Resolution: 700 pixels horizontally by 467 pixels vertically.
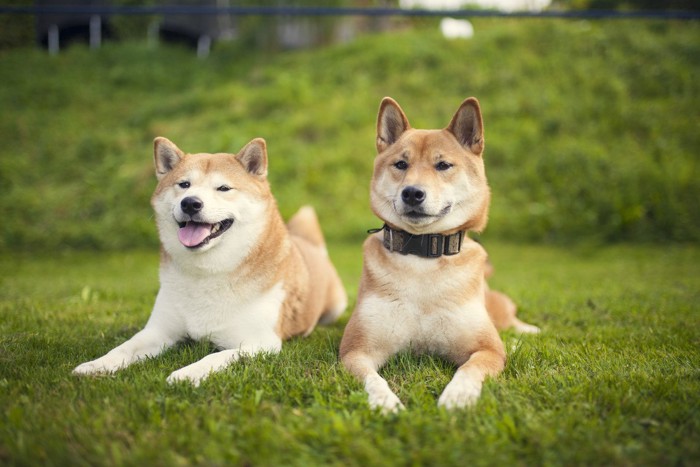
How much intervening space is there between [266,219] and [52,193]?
9234 mm

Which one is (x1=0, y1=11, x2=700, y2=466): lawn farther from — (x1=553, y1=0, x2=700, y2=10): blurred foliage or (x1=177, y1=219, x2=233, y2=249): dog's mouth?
(x1=177, y1=219, x2=233, y2=249): dog's mouth

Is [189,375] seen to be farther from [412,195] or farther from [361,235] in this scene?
[361,235]

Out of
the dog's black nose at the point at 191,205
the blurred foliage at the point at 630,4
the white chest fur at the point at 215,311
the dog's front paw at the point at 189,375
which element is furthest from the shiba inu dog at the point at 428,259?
the blurred foliage at the point at 630,4

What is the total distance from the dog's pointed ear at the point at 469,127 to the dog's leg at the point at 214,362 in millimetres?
1828

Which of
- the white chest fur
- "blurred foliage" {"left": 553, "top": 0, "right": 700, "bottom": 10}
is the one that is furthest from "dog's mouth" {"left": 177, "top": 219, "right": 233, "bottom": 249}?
"blurred foliage" {"left": 553, "top": 0, "right": 700, "bottom": 10}

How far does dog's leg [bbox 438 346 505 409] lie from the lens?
Answer: 9.23 feet

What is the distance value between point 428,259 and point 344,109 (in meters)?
10.4

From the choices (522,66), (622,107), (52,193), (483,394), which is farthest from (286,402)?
(522,66)

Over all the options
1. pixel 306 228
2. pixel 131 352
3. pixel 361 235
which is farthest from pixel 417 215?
pixel 361 235

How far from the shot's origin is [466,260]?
361cm

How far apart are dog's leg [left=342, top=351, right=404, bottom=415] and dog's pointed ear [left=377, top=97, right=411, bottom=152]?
1446 millimetres

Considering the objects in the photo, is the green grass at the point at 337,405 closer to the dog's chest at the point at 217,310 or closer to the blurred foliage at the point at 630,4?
the dog's chest at the point at 217,310

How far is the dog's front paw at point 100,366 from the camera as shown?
3.25 metres

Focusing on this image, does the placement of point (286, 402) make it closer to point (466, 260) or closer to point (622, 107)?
point (466, 260)
